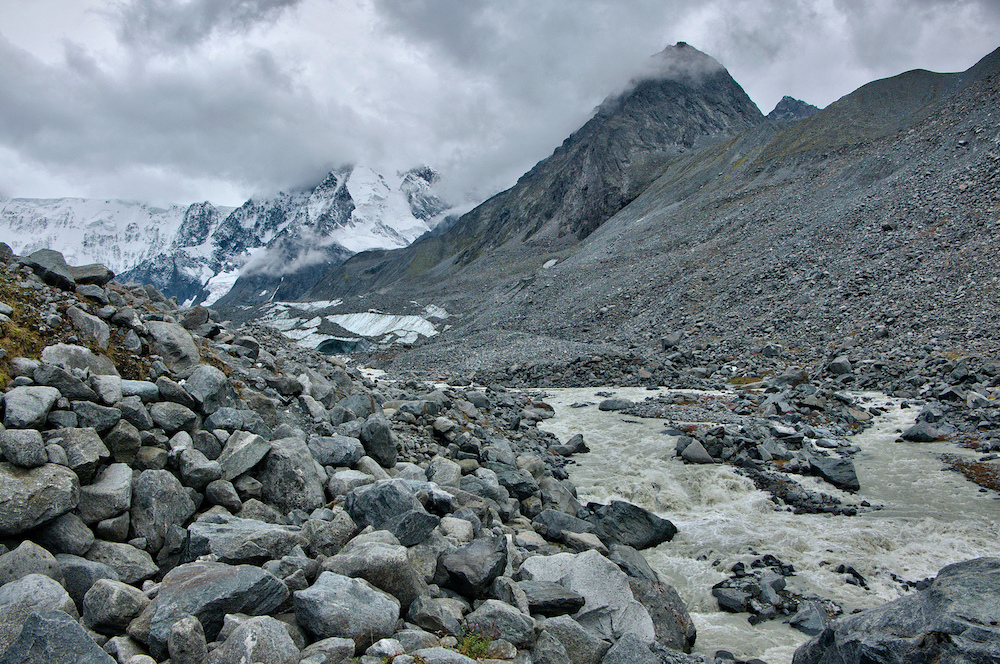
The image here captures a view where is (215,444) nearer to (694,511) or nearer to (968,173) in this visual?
(694,511)

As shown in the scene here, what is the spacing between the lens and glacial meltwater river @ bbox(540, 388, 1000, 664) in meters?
9.09

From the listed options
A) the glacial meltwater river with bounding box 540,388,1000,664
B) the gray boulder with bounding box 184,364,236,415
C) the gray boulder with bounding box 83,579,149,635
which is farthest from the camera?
the glacial meltwater river with bounding box 540,388,1000,664

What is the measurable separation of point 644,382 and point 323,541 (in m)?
27.9

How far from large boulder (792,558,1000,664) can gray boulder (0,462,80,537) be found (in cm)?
863

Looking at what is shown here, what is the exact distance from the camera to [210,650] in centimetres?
441

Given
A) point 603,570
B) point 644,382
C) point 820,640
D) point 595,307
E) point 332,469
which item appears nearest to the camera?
point 820,640

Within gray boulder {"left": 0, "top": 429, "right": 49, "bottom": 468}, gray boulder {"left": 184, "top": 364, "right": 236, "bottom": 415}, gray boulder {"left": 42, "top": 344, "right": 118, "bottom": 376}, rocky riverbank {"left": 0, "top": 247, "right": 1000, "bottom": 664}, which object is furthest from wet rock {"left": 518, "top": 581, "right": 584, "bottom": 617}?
gray boulder {"left": 42, "top": 344, "right": 118, "bottom": 376}

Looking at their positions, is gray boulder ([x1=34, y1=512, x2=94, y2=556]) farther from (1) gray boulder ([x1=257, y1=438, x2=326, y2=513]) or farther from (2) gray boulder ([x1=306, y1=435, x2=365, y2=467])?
(2) gray boulder ([x1=306, y1=435, x2=365, y2=467])

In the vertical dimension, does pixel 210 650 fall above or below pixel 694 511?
above

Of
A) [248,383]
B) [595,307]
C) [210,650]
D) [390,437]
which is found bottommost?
[210,650]

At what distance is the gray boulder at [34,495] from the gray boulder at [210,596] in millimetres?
1577

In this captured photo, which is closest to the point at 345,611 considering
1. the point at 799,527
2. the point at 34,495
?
the point at 34,495

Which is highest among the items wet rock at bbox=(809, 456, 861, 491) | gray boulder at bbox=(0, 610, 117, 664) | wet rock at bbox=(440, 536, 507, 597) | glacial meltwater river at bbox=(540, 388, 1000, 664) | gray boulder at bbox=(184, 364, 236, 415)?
gray boulder at bbox=(184, 364, 236, 415)

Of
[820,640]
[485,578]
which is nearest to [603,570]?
[485,578]
